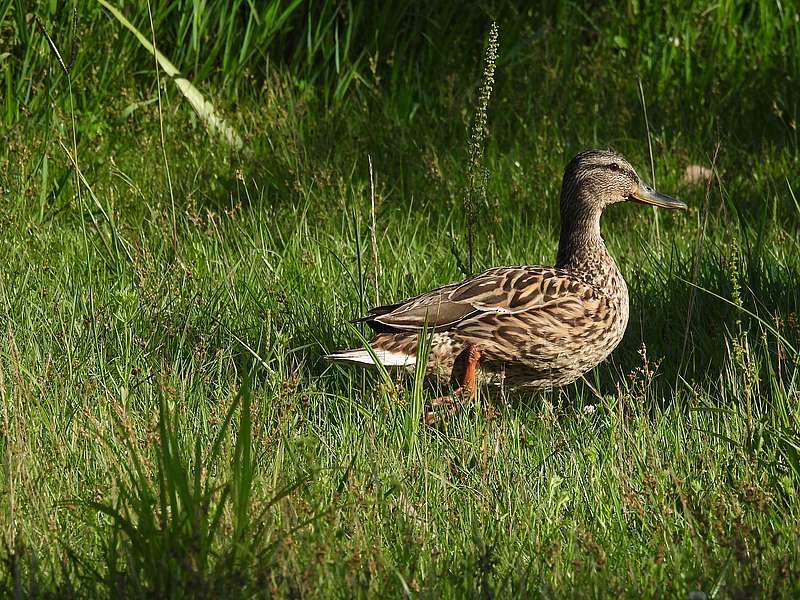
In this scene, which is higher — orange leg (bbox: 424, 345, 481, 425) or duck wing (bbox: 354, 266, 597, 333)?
duck wing (bbox: 354, 266, 597, 333)

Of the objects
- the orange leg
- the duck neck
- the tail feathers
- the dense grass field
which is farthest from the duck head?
the tail feathers

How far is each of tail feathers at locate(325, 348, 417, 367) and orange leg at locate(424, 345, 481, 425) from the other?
0.70ft

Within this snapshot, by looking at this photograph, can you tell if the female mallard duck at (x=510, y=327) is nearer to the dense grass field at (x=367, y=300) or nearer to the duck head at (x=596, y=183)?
the dense grass field at (x=367, y=300)

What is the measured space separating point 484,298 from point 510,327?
165mm

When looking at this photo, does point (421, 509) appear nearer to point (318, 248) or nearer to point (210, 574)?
point (210, 574)

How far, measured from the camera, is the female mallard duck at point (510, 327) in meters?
4.90

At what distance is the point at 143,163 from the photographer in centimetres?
696

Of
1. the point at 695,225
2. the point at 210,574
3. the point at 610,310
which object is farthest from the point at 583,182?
the point at 210,574

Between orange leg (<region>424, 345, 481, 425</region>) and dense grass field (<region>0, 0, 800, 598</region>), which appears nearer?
dense grass field (<region>0, 0, 800, 598</region>)

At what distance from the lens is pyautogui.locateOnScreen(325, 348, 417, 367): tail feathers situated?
15.2ft

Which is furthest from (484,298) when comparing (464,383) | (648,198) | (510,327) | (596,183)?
(648,198)

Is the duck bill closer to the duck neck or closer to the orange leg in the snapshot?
the duck neck

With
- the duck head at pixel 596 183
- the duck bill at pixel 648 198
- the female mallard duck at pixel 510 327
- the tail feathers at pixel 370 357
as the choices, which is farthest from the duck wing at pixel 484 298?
the duck bill at pixel 648 198

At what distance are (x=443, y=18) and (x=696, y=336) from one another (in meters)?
3.66
